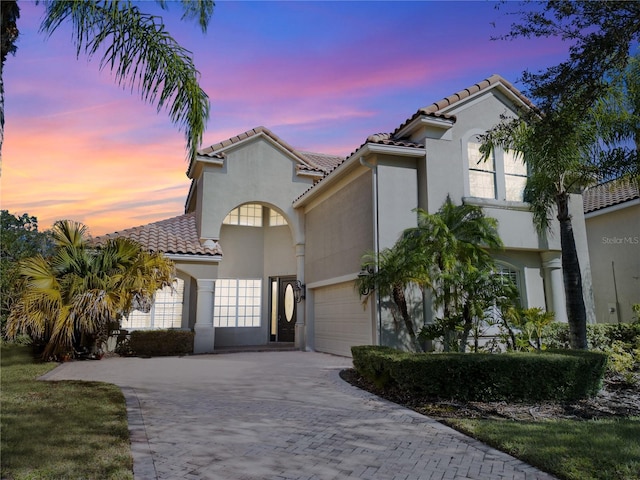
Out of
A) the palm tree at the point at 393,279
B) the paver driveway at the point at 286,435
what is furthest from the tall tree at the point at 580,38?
the paver driveway at the point at 286,435

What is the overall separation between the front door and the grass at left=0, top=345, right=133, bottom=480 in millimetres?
10927

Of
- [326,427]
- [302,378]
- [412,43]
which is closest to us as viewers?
[326,427]

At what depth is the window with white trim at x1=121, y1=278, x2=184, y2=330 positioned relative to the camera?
1680 cm

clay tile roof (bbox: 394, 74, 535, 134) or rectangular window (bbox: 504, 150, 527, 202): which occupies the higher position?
clay tile roof (bbox: 394, 74, 535, 134)

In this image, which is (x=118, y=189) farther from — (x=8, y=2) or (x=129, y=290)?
(x=8, y=2)

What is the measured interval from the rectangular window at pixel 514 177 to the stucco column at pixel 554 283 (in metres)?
2.20

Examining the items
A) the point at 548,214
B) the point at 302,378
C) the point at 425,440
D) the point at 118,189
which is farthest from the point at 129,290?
the point at 548,214

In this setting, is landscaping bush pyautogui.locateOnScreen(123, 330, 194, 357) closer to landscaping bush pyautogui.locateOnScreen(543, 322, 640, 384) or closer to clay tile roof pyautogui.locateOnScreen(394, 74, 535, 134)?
clay tile roof pyautogui.locateOnScreen(394, 74, 535, 134)

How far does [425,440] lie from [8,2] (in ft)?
22.3

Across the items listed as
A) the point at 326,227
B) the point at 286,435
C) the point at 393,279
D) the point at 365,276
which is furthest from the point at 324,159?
the point at 286,435

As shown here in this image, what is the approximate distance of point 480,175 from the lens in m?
14.3

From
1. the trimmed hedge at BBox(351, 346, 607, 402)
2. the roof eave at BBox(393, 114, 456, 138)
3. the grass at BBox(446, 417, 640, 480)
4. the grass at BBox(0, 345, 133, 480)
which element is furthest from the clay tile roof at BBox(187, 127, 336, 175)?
the grass at BBox(446, 417, 640, 480)

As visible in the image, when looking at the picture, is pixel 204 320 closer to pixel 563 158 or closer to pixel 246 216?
pixel 246 216

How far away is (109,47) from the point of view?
7.01 m
